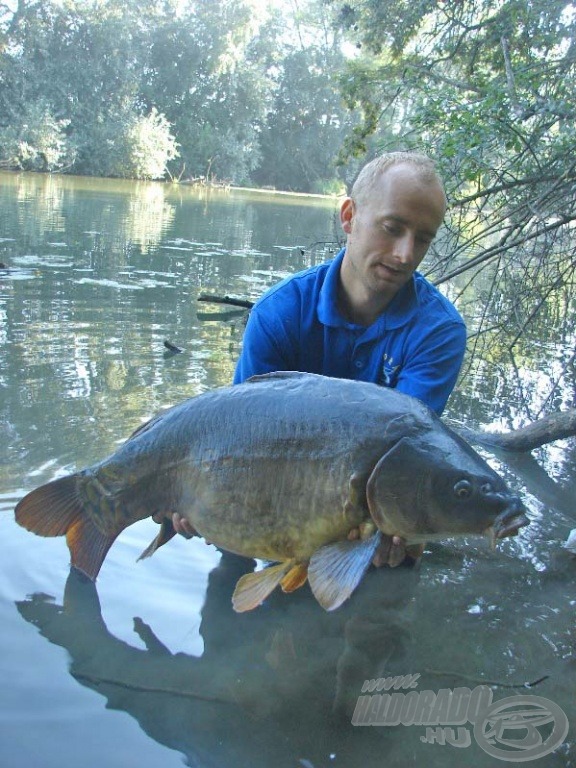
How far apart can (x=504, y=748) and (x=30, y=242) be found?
1241 cm

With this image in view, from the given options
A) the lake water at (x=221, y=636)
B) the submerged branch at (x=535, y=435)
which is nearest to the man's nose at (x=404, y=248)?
the lake water at (x=221, y=636)

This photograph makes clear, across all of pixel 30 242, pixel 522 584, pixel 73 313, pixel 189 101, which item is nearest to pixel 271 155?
pixel 189 101

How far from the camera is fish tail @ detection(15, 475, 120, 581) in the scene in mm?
2824

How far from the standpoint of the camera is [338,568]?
88.5 inches

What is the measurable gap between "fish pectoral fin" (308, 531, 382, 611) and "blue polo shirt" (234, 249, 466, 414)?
993mm

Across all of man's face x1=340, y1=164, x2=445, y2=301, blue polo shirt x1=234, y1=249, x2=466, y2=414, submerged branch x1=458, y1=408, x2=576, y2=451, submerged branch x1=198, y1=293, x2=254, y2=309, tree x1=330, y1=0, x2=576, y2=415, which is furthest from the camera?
submerged branch x1=198, y1=293, x2=254, y2=309

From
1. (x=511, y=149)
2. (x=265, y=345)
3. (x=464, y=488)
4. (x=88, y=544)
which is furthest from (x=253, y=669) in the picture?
(x=511, y=149)

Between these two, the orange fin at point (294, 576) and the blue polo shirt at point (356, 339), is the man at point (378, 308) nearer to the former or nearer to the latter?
the blue polo shirt at point (356, 339)

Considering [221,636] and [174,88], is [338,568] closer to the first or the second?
[221,636]

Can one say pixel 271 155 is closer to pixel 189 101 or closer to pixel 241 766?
pixel 189 101

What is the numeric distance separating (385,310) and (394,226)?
400mm

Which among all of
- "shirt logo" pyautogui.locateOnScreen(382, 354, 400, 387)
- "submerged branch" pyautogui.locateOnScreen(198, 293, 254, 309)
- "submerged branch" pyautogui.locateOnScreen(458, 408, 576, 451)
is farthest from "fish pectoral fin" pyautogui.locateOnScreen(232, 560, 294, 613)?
"submerged branch" pyautogui.locateOnScreen(198, 293, 254, 309)

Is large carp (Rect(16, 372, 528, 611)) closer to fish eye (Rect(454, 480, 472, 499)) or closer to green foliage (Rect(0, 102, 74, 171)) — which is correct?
fish eye (Rect(454, 480, 472, 499))

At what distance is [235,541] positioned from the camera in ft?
8.41
